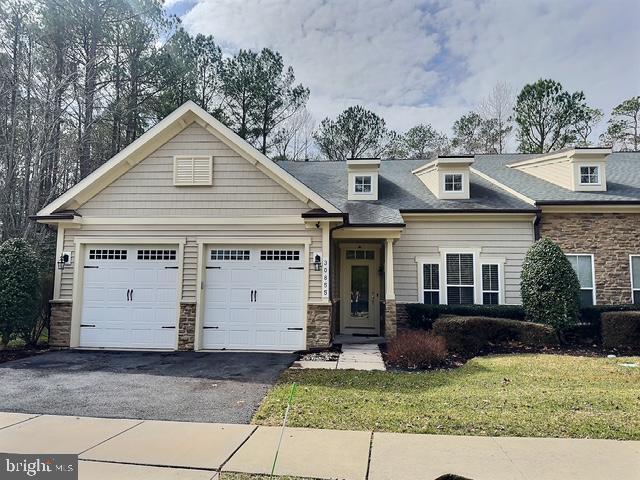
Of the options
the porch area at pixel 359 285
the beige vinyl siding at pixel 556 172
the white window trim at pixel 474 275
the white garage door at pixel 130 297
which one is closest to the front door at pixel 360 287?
the porch area at pixel 359 285

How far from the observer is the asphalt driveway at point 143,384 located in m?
5.61

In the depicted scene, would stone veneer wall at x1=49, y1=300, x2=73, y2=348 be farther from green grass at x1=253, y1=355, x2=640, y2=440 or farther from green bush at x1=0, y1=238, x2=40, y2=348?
green grass at x1=253, y1=355, x2=640, y2=440

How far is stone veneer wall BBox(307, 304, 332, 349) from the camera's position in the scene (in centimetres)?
973

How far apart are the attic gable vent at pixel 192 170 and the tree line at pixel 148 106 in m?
6.15

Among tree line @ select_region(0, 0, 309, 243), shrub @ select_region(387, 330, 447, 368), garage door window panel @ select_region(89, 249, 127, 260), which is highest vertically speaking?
tree line @ select_region(0, 0, 309, 243)

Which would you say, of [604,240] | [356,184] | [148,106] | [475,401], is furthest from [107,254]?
[604,240]

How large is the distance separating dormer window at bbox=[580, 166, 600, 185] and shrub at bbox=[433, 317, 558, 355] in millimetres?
5611

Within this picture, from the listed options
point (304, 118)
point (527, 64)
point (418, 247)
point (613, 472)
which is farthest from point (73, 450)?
point (304, 118)

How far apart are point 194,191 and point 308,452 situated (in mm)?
7558

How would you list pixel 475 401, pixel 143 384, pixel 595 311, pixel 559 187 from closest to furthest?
pixel 475 401, pixel 143 384, pixel 595 311, pixel 559 187

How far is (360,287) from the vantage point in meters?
13.4

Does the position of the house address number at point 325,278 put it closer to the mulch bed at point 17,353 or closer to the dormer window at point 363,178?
the dormer window at point 363,178

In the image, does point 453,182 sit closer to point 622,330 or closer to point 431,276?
point 431,276

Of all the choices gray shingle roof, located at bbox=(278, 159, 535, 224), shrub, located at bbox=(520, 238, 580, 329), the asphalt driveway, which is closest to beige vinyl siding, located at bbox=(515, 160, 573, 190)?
gray shingle roof, located at bbox=(278, 159, 535, 224)
